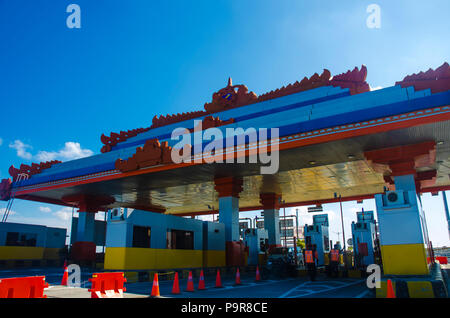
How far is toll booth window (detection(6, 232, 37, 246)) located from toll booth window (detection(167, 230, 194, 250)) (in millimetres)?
14759

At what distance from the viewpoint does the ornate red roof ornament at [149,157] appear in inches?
719

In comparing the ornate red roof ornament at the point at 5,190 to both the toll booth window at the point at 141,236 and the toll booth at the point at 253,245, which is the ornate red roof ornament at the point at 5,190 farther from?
the toll booth at the point at 253,245

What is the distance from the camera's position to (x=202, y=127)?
766 inches

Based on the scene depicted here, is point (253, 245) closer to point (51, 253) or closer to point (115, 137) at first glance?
point (115, 137)

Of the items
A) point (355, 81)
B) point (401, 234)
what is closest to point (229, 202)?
point (355, 81)

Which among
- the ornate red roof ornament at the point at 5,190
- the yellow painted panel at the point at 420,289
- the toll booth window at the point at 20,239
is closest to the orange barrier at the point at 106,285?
the yellow painted panel at the point at 420,289

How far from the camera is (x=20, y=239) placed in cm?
2595

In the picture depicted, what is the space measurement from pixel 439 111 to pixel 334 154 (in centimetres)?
515

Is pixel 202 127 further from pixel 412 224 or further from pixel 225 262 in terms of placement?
pixel 412 224

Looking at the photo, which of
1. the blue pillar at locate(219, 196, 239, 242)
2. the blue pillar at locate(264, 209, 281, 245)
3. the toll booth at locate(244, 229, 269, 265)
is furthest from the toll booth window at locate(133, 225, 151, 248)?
the blue pillar at locate(264, 209, 281, 245)

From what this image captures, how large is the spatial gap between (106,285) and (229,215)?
41.8ft

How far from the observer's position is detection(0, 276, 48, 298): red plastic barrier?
249 inches

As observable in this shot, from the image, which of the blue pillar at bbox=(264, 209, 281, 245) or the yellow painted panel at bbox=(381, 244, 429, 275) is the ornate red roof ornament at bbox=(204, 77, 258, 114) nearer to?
the blue pillar at bbox=(264, 209, 281, 245)
